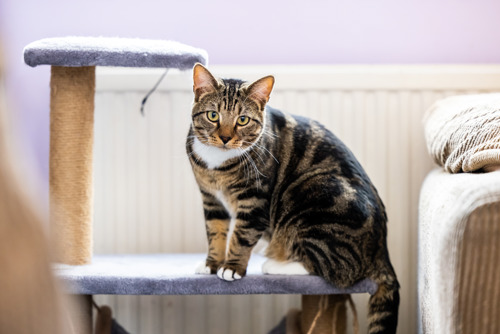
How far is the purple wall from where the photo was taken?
199 cm

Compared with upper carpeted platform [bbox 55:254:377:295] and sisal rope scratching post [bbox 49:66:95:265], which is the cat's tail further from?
sisal rope scratching post [bbox 49:66:95:265]

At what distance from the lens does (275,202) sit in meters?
1.51

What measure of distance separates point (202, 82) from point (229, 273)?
1.45 feet

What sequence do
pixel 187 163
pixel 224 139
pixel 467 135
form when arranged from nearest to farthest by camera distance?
1. pixel 467 135
2. pixel 224 139
3. pixel 187 163

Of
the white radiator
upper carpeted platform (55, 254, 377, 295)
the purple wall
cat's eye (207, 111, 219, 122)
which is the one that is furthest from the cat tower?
the purple wall

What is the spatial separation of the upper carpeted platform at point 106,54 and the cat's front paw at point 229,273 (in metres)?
0.48

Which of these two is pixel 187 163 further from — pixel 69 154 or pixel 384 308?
pixel 384 308

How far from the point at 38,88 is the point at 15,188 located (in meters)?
1.70

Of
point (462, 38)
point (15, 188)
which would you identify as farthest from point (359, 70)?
point (15, 188)

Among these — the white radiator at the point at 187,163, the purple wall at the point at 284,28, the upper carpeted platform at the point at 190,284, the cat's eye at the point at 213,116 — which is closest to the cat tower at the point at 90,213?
the upper carpeted platform at the point at 190,284

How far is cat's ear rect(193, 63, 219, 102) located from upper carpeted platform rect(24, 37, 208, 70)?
5cm

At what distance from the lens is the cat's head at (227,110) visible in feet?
4.64

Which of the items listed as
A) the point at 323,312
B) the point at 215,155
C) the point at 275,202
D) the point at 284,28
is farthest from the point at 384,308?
the point at 284,28

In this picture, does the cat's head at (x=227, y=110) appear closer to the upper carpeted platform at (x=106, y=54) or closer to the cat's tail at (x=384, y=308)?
the upper carpeted platform at (x=106, y=54)
